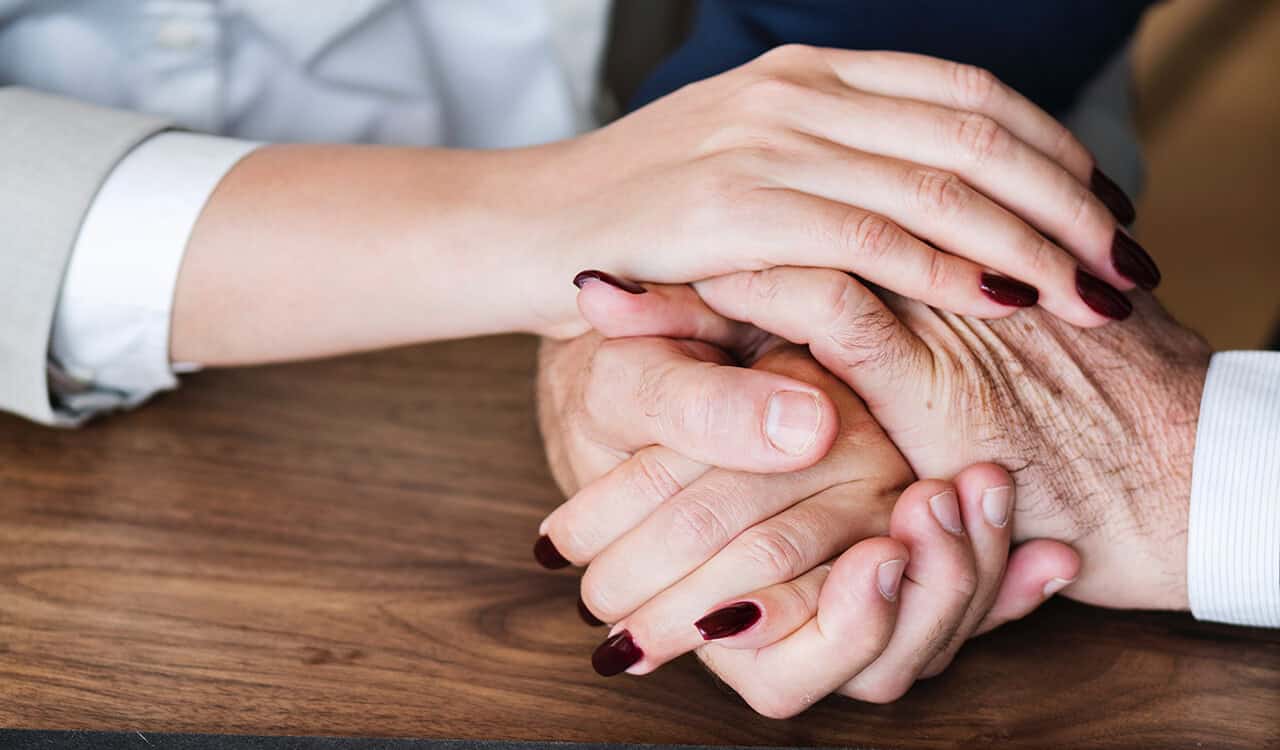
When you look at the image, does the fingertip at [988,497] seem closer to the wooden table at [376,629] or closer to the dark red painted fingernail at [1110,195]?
the wooden table at [376,629]

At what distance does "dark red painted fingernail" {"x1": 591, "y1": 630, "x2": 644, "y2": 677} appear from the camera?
453 mm

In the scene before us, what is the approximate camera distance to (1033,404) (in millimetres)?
538

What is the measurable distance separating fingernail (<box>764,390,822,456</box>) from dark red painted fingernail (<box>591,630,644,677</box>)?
4.1 inches

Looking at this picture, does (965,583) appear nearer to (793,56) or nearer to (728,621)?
(728,621)

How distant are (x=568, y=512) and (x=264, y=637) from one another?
141 mm

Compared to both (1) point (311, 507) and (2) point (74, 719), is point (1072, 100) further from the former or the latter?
(2) point (74, 719)

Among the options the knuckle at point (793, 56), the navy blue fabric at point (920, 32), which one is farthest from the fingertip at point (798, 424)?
the navy blue fabric at point (920, 32)

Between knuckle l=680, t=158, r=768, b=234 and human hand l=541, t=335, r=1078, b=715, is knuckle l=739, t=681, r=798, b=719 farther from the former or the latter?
knuckle l=680, t=158, r=768, b=234

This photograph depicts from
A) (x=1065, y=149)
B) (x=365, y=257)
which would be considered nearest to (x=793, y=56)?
(x=1065, y=149)

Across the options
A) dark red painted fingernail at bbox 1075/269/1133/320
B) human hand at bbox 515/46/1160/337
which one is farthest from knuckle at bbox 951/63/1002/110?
dark red painted fingernail at bbox 1075/269/1133/320

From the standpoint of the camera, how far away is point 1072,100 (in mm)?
854

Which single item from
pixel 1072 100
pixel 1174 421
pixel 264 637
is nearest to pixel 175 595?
pixel 264 637

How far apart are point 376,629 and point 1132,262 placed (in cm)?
40

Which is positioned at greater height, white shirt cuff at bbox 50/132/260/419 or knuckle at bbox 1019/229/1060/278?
knuckle at bbox 1019/229/1060/278
